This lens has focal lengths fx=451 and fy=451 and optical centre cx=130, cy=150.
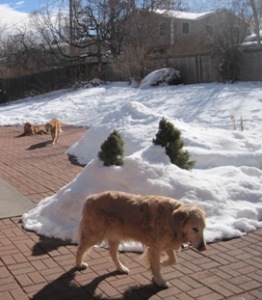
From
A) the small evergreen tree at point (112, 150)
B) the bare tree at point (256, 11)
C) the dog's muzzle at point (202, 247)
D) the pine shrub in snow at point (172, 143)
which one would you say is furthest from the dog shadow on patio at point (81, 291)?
the bare tree at point (256, 11)

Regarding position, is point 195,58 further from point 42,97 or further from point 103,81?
point 42,97

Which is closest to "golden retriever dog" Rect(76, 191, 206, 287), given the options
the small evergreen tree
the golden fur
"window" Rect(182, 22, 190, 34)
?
the small evergreen tree

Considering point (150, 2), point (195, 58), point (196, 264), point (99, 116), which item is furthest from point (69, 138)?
point (150, 2)

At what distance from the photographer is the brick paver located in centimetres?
409

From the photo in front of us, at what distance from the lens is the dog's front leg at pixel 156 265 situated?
4.12 m

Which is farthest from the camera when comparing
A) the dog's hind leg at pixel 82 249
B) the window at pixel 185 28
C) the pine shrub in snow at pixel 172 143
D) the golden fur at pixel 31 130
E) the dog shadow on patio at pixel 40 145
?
the window at pixel 185 28

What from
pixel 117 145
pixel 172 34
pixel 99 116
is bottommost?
pixel 99 116

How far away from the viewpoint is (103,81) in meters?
29.7

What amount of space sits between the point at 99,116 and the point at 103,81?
10.3 metres

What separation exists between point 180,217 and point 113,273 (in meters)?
1.09

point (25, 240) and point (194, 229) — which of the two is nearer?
point (194, 229)

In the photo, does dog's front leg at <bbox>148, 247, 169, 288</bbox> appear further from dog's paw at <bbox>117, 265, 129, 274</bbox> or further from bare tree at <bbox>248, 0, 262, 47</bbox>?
bare tree at <bbox>248, 0, 262, 47</bbox>

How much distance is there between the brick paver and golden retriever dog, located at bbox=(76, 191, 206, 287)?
0.17 m

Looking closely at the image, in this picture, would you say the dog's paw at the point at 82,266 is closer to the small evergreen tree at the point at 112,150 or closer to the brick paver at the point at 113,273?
the brick paver at the point at 113,273
